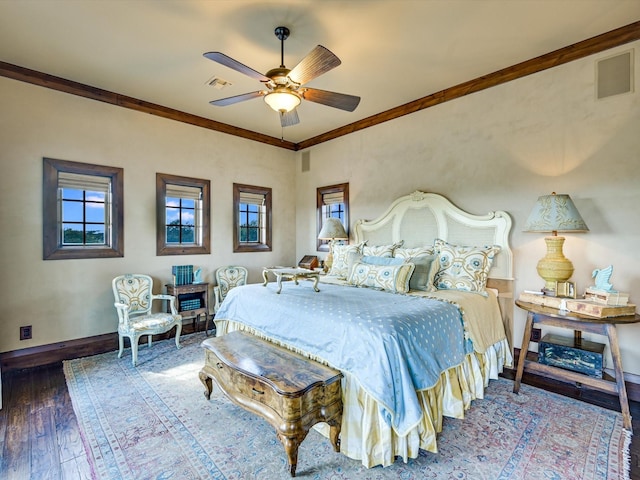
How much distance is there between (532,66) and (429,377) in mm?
3292

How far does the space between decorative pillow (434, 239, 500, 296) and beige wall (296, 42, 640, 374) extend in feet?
1.29

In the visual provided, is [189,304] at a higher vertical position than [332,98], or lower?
lower

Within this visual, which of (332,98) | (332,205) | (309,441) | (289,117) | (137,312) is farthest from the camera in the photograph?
(332,205)

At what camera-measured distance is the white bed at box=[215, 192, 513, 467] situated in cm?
193

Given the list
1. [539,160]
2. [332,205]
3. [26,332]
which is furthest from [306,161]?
[26,332]

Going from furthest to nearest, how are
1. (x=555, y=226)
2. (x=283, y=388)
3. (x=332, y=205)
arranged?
(x=332, y=205)
(x=555, y=226)
(x=283, y=388)

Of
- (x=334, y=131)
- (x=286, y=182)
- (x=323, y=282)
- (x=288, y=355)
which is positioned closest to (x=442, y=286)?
(x=323, y=282)

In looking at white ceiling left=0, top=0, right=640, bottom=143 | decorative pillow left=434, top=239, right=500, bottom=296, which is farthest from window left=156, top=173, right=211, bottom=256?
decorative pillow left=434, top=239, right=500, bottom=296

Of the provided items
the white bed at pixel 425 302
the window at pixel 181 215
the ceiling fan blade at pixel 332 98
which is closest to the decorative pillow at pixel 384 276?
the white bed at pixel 425 302

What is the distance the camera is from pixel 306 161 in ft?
19.2

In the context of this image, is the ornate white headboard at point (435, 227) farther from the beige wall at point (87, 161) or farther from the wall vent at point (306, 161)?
the beige wall at point (87, 161)

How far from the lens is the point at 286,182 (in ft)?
19.5

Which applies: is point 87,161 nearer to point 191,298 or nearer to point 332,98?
point 191,298

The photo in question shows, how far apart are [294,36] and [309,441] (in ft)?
11.0
